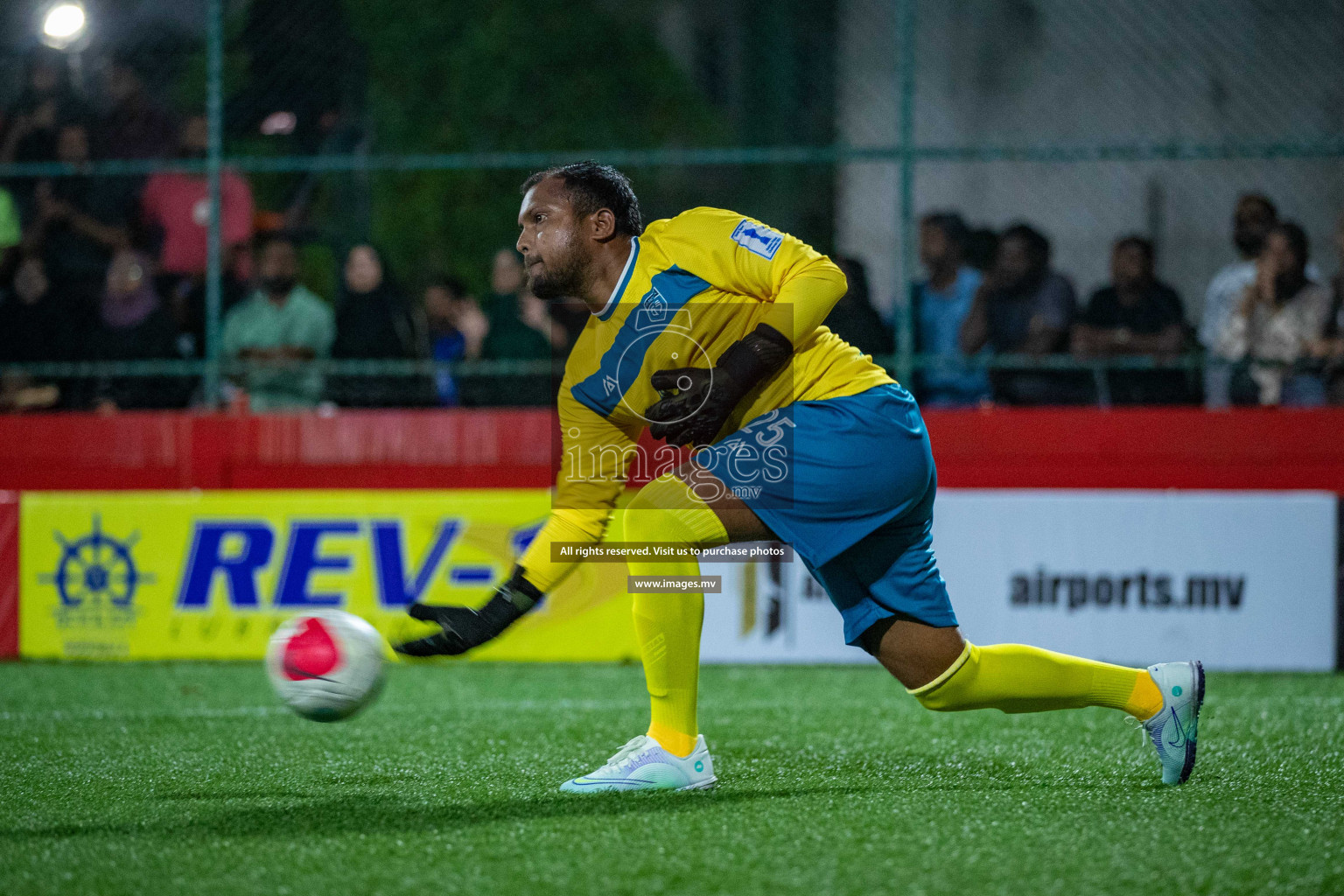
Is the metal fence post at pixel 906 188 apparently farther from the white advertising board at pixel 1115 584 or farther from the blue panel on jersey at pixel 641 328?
the blue panel on jersey at pixel 641 328

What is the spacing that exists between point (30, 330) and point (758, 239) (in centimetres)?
650

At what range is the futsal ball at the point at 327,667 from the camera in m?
3.82

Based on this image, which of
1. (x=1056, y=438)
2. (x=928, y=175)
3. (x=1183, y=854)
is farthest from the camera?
(x=928, y=175)

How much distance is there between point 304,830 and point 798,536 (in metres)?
1.43

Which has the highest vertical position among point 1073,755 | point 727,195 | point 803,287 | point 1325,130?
point 727,195

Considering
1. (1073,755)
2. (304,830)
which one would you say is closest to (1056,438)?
(1073,755)

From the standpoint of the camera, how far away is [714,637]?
751 cm

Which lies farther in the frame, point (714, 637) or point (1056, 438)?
point (1056, 438)

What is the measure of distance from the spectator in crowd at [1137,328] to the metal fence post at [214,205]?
5103 mm

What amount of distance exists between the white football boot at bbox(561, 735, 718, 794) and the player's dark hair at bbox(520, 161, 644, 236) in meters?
1.45

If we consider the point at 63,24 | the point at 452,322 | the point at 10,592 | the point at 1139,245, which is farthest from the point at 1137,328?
the point at 63,24

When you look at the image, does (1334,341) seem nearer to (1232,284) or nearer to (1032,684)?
(1232,284)

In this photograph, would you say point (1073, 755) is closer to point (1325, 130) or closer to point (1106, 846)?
point (1106, 846)

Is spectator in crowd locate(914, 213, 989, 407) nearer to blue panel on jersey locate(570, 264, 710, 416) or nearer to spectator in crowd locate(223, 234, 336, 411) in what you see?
spectator in crowd locate(223, 234, 336, 411)
